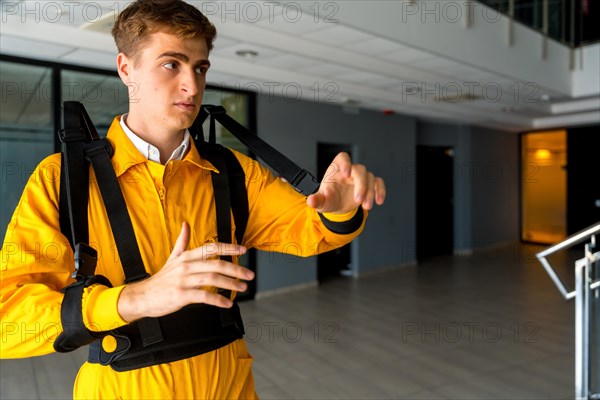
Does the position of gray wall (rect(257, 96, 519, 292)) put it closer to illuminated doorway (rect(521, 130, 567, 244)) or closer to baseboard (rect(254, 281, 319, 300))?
baseboard (rect(254, 281, 319, 300))

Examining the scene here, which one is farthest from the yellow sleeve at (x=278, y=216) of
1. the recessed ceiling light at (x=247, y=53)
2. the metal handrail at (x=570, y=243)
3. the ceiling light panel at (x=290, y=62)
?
the ceiling light panel at (x=290, y=62)

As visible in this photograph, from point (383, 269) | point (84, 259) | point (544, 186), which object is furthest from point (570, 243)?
point (544, 186)

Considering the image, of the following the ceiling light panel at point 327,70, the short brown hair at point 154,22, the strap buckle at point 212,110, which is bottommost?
the strap buckle at point 212,110

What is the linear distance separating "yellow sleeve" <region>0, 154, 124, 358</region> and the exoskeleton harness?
3 centimetres

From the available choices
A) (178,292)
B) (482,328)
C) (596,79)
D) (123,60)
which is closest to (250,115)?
(482,328)

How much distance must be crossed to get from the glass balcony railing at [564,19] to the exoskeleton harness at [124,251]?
708 centimetres

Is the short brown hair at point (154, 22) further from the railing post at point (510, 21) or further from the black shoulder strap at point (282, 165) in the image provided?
the railing post at point (510, 21)

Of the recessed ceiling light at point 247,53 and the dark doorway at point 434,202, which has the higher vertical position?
the recessed ceiling light at point 247,53

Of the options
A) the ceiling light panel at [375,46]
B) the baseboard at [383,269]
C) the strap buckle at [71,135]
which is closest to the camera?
the strap buckle at [71,135]

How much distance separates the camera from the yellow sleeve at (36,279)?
3.15 ft

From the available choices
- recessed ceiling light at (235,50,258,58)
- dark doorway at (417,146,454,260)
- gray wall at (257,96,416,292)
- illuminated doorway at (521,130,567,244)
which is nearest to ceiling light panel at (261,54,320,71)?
recessed ceiling light at (235,50,258,58)

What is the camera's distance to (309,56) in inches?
214

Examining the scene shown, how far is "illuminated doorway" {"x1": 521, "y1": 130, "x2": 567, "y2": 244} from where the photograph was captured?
12602 mm

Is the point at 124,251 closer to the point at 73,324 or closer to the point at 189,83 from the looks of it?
the point at 73,324
